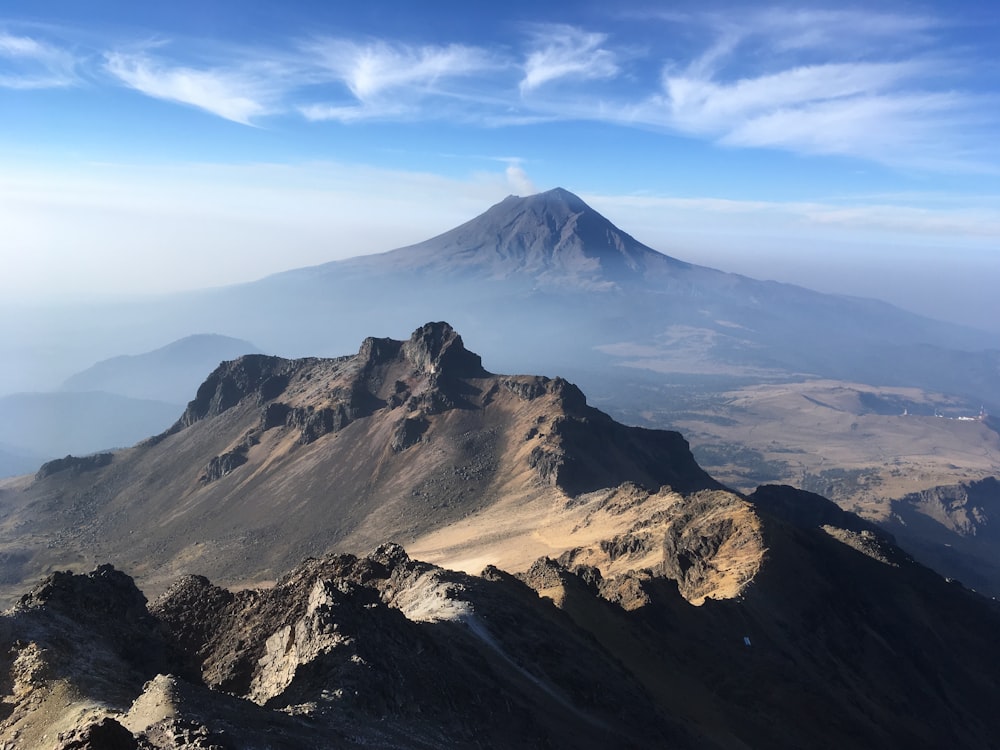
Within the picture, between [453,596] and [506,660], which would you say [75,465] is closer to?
[453,596]

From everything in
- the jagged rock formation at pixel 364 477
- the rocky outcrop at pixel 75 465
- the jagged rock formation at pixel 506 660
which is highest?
the jagged rock formation at pixel 506 660

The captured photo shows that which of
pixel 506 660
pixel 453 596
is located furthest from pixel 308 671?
pixel 453 596

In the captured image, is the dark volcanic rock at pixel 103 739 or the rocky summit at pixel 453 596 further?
the rocky summit at pixel 453 596

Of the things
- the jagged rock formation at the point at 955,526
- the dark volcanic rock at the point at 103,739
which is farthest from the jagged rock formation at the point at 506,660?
the jagged rock formation at the point at 955,526

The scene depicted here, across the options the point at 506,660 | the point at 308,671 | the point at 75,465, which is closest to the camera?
the point at 308,671

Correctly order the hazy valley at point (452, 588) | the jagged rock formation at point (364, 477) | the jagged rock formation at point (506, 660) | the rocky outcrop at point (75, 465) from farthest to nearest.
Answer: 1. the rocky outcrop at point (75, 465)
2. the jagged rock formation at point (364, 477)
3. the hazy valley at point (452, 588)
4. the jagged rock formation at point (506, 660)

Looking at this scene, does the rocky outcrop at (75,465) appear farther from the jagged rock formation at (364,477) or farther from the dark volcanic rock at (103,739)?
the dark volcanic rock at (103,739)

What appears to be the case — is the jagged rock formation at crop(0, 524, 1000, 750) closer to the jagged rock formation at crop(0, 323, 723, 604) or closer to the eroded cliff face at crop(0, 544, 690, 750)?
the eroded cliff face at crop(0, 544, 690, 750)

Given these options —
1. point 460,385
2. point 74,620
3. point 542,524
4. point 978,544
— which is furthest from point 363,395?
point 978,544
